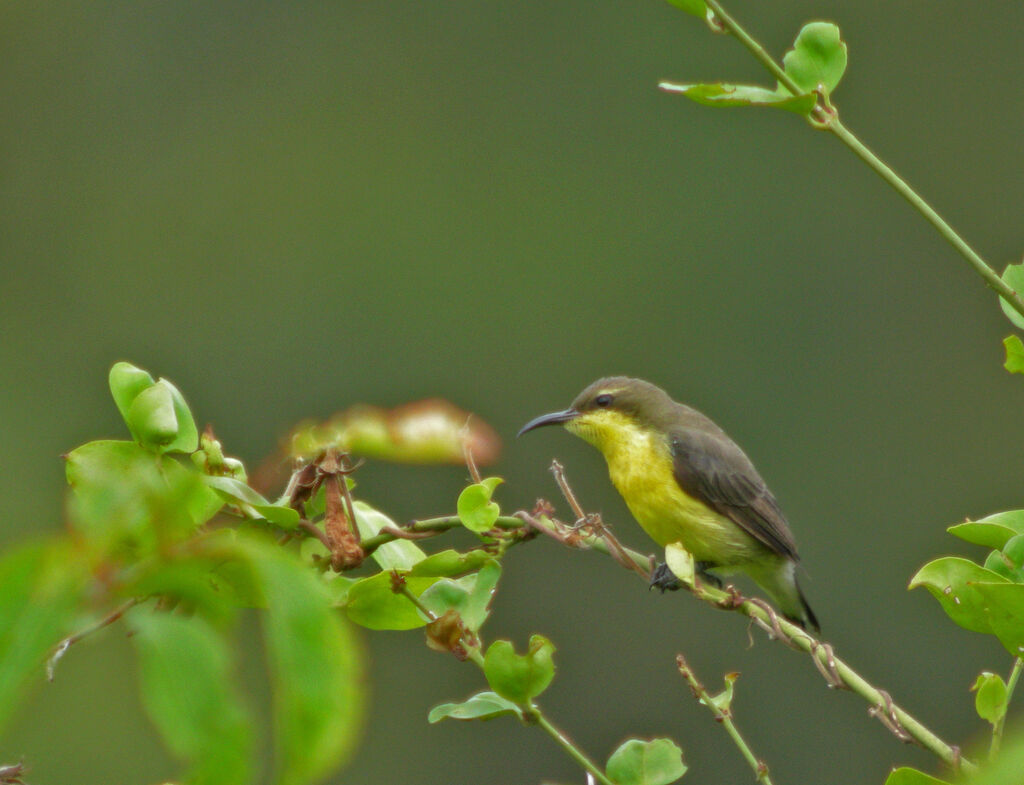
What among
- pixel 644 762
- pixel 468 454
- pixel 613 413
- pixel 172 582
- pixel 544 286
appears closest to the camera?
pixel 172 582

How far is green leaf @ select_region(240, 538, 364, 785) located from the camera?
0.97 m

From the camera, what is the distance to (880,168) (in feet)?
6.07

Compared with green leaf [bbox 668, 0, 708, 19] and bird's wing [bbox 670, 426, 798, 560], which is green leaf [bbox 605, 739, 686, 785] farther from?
bird's wing [bbox 670, 426, 798, 560]

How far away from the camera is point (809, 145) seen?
65.8ft

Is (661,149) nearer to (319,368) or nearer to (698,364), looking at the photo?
(698,364)

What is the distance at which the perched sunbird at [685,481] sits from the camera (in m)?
4.83

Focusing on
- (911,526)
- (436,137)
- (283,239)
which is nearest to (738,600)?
(911,526)

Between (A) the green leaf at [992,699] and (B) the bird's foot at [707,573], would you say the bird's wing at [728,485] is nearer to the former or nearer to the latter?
(B) the bird's foot at [707,573]

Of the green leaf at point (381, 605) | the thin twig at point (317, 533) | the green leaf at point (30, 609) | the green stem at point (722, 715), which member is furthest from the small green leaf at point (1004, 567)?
the green leaf at point (30, 609)

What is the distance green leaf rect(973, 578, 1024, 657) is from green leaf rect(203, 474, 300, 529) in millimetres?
893

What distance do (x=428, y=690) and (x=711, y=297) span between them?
6334 millimetres

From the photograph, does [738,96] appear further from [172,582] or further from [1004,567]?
[172,582]

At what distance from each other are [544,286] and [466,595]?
1742cm

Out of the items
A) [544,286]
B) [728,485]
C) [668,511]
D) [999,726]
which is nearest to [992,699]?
[999,726]
